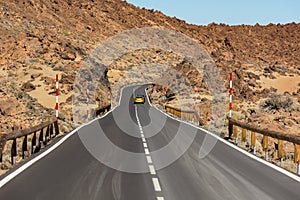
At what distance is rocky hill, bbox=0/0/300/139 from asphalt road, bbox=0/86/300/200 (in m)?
10.3

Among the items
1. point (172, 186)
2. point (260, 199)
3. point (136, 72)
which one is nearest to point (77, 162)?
point (172, 186)

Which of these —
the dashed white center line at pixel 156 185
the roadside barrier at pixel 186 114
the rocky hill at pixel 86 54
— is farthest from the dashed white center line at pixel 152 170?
the roadside barrier at pixel 186 114

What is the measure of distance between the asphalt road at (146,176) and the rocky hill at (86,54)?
10.3 m

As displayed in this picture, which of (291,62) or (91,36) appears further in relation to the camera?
(291,62)

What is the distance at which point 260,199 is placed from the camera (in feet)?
28.3

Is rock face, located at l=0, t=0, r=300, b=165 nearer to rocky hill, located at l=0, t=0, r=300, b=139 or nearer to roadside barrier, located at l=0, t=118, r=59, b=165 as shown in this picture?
rocky hill, located at l=0, t=0, r=300, b=139

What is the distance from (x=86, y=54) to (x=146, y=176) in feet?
228

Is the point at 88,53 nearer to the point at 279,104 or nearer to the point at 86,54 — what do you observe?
the point at 86,54

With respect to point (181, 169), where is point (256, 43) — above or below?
above

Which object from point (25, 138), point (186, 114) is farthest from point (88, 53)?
point (25, 138)

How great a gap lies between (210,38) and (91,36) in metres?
62.7

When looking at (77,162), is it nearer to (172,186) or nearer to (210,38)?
(172,186)

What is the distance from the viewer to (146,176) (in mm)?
11000

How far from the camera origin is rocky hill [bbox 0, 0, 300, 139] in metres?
34.0
